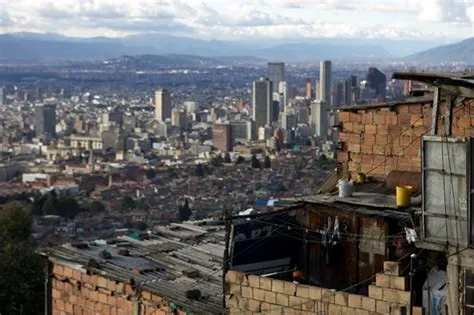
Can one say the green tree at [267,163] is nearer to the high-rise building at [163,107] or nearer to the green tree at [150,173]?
the green tree at [150,173]

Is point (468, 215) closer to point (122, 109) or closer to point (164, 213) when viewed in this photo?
point (164, 213)

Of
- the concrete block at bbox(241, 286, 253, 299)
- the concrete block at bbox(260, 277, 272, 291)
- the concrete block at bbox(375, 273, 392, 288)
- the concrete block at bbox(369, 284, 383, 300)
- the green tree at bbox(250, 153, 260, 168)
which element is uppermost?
the concrete block at bbox(375, 273, 392, 288)

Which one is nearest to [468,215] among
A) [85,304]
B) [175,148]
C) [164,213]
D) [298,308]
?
[298,308]

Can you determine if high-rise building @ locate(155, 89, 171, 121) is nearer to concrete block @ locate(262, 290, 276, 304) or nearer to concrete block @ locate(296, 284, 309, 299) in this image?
concrete block @ locate(262, 290, 276, 304)

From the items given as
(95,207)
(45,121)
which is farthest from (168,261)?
(45,121)

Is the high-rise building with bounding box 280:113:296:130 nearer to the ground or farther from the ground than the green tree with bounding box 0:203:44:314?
nearer to the ground

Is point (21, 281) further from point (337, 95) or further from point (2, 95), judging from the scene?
point (2, 95)

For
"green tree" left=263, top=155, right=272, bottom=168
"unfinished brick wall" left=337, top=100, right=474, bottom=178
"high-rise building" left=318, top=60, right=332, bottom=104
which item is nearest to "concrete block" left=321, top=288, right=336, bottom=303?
"unfinished brick wall" left=337, top=100, right=474, bottom=178
